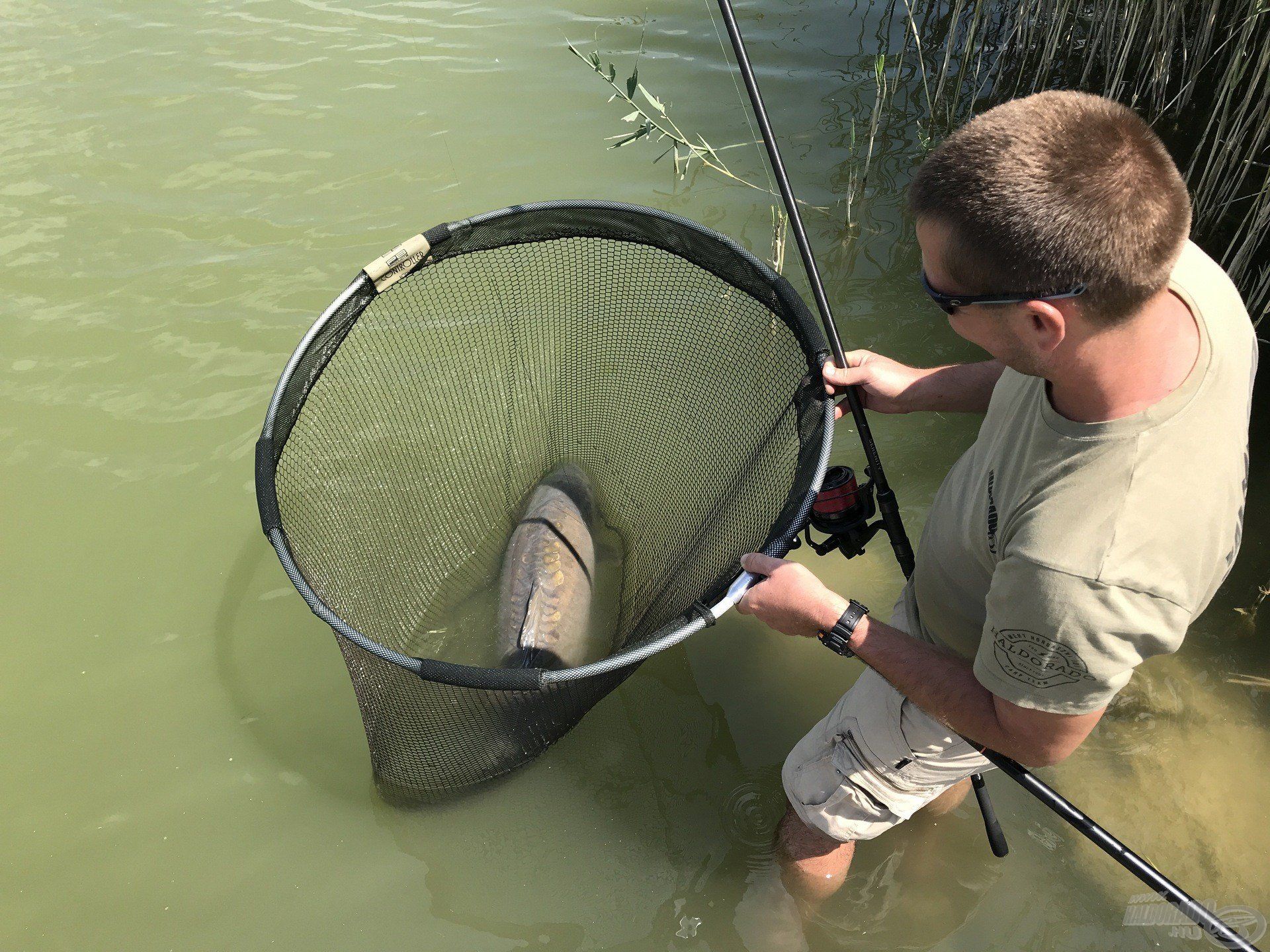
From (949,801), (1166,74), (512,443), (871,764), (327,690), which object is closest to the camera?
(871,764)

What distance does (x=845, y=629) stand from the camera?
181cm

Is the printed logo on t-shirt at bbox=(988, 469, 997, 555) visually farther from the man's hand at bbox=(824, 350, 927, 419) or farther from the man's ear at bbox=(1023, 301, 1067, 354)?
the man's hand at bbox=(824, 350, 927, 419)

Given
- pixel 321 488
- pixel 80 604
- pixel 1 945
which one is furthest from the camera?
pixel 80 604

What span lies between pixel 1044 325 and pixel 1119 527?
1.11 ft

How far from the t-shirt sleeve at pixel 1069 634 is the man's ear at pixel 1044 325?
1.17ft

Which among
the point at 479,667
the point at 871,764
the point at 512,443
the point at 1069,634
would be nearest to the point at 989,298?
the point at 1069,634

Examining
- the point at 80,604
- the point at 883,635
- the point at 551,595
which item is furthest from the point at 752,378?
the point at 80,604

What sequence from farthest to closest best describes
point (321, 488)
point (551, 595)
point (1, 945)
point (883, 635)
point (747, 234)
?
point (747, 234), point (551, 595), point (321, 488), point (1, 945), point (883, 635)

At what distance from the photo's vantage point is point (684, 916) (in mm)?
2525

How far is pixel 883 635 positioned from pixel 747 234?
3238 millimetres

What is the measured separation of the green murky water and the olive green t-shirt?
1395mm

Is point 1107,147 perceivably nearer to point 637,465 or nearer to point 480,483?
point 637,465

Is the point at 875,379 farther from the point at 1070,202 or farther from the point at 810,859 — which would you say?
the point at 810,859

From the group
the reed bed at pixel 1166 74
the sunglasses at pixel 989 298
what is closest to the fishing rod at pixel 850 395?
the sunglasses at pixel 989 298
